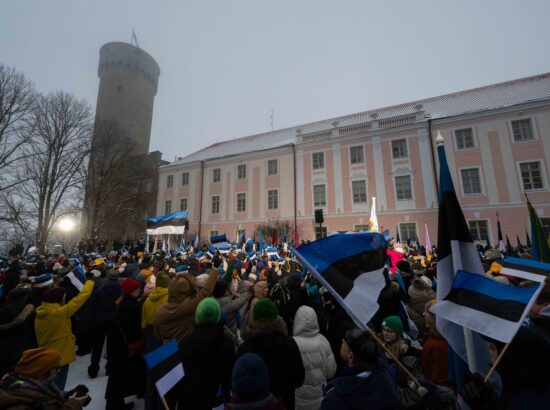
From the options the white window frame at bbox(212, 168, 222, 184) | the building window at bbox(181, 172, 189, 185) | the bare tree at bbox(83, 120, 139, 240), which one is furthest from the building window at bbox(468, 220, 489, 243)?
the bare tree at bbox(83, 120, 139, 240)

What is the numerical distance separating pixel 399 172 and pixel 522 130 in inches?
356

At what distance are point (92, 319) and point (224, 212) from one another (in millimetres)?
26107

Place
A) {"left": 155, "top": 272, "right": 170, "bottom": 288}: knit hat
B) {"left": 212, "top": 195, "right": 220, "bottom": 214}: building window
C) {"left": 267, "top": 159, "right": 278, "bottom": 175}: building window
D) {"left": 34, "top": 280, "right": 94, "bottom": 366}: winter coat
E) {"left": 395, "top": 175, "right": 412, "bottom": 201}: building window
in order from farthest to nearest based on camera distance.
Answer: {"left": 212, "top": 195, "right": 220, "bottom": 214}: building window
{"left": 267, "top": 159, "right": 278, "bottom": 175}: building window
{"left": 395, "top": 175, "right": 412, "bottom": 201}: building window
{"left": 155, "top": 272, "right": 170, "bottom": 288}: knit hat
{"left": 34, "top": 280, "right": 94, "bottom": 366}: winter coat

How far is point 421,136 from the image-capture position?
24234 mm

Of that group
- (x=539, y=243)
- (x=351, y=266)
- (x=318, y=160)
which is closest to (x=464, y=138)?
(x=318, y=160)

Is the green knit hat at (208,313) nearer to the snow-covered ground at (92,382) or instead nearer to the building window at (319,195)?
the snow-covered ground at (92,382)

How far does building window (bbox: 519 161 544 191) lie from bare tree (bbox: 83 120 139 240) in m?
33.8

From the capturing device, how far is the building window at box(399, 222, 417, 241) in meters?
Result: 23.2

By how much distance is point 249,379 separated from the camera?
6.10 feet

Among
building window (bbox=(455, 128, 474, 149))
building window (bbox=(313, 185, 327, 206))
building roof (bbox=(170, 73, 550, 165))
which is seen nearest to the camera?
building window (bbox=(455, 128, 474, 149))

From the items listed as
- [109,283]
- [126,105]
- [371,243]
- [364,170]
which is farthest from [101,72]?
[371,243]

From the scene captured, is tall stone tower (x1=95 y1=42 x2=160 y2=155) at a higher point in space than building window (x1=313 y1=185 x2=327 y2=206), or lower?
higher

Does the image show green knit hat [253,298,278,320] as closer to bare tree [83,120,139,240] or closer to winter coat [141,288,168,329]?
winter coat [141,288,168,329]

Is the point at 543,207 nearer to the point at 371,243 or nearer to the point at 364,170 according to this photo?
the point at 364,170
